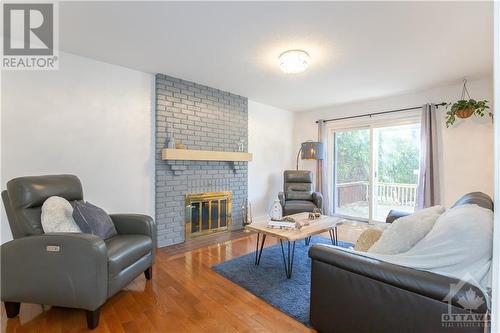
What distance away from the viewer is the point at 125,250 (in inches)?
74.4

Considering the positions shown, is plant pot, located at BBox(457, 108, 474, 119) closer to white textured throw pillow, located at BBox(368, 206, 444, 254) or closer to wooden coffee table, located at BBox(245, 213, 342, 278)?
wooden coffee table, located at BBox(245, 213, 342, 278)

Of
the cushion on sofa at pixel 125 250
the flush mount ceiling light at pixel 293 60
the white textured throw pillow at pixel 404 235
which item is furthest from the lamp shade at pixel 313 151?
the cushion on sofa at pixel 125 250

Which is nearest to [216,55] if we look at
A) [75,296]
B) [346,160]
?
[75,296]

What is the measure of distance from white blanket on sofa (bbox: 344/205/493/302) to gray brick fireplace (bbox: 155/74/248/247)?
278cm

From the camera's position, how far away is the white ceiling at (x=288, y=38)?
1923mm

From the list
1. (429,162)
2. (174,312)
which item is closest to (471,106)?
(429,162)

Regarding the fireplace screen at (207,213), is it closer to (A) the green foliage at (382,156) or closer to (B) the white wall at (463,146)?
(A) the green foliage at (382,156)

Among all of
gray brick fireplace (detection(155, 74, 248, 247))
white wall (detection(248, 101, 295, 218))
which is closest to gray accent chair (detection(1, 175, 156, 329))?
gray brick fireplace (detection(155, 74, 248, 247))

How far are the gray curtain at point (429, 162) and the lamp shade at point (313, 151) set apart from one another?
1.58m

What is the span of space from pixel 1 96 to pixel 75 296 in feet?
6.80

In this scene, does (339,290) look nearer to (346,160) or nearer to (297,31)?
(297,31)

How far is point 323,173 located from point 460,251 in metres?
3.89

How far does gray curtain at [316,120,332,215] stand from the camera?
4988 millimetres

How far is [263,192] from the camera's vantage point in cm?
488
